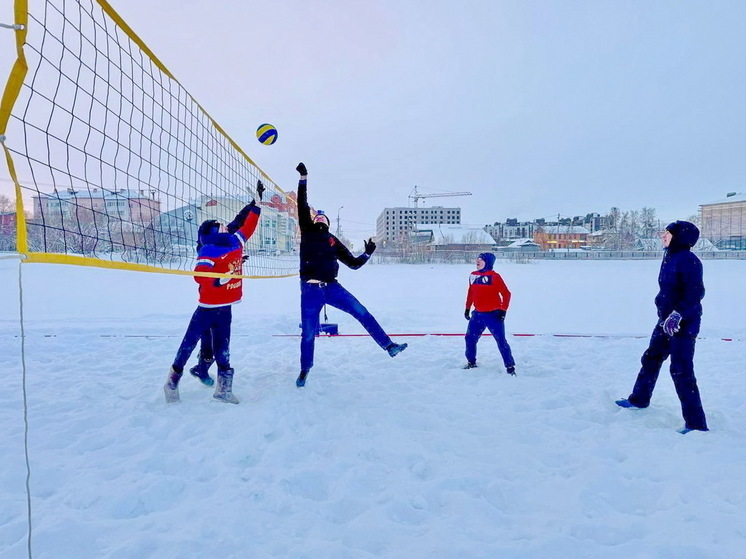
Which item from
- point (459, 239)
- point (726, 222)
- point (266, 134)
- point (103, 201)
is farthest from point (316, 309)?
point (726, 222)

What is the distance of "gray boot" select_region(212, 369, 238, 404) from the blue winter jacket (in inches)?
140

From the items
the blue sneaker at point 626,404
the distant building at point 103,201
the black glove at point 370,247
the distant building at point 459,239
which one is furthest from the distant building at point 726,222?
the distant building at point 103,201

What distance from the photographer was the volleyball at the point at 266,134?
17.1 ft

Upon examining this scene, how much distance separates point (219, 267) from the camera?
3607 mm

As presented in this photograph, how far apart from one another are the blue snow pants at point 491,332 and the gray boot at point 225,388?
254 cm

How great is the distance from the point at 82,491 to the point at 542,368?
422 centimetres

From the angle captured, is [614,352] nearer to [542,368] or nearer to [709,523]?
[542,368]

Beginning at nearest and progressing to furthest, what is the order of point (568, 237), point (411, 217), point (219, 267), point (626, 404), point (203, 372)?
1. point (626, 404)
2. point (219, 267)
3. point (203, 372)
4. point (568, 237)
5. point (411, 217)

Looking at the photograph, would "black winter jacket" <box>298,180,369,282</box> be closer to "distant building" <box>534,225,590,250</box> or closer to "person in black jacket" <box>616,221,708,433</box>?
"person in black jacket" <box>616,221,708,433</box>

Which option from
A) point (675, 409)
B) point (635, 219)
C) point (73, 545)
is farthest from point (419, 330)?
point (635, 219)

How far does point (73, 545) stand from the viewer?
1.91 meters

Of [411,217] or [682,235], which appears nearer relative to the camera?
[682,235]

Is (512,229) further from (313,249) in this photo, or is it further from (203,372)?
(203,372)

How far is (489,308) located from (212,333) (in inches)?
111
